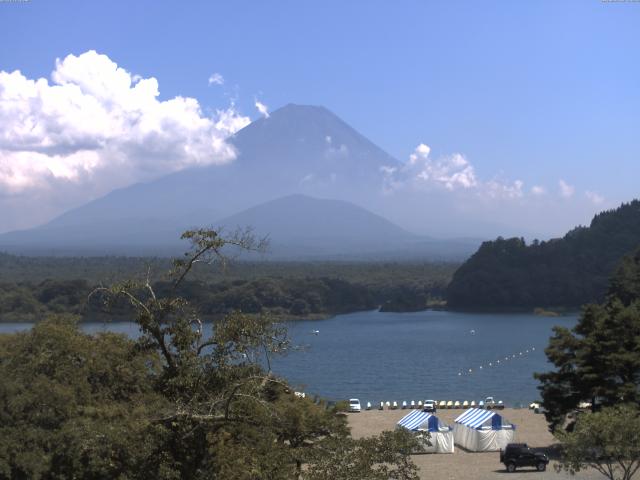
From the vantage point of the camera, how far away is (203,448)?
7496mm

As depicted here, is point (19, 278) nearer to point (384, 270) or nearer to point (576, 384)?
point (384, 270)

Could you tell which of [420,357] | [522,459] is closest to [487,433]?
[522,459]

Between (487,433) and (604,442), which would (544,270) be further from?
(604,442)

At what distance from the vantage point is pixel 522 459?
55.4 ft

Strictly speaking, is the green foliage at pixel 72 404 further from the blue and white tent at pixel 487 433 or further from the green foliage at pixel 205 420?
the blue and white tent at pixel 487 433

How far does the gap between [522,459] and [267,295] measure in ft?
167

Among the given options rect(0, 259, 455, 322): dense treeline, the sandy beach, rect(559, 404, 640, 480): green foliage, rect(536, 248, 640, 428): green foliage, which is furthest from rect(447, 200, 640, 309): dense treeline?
rect(559, 404, 640, 480): green foliage

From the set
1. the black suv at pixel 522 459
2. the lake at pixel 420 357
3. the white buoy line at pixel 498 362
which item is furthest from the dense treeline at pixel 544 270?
the black suv at pixel 522 459

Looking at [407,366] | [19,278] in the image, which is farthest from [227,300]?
[19,278]

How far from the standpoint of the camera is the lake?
1384 inches

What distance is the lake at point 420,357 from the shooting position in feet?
115

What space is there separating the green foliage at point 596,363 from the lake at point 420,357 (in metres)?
6.15

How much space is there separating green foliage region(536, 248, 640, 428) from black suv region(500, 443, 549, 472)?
152 centimetres

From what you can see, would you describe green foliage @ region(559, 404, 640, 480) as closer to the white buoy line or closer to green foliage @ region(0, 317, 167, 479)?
green foliage @ region(0, 317, 167, 479)
